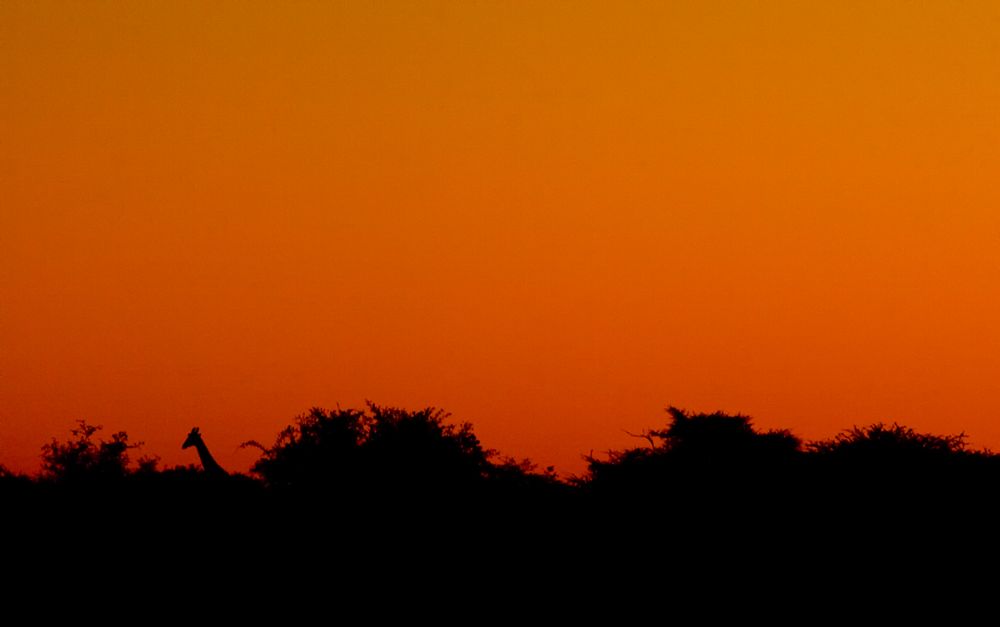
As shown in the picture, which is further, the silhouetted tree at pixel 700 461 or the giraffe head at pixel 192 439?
the giraffe head at pixel 192 439

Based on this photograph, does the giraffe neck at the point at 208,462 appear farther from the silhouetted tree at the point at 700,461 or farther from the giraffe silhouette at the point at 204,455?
the silhouetted tree at the point at 700,461

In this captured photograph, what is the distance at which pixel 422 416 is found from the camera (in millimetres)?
51094

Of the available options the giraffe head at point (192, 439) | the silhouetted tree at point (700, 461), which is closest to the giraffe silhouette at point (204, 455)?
the giraffe head at point (192, 439)

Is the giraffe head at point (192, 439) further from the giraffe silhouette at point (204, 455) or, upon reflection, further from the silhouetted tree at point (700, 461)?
the silhouetted tree at point (700, 461)

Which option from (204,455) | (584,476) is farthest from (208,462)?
(584,476)

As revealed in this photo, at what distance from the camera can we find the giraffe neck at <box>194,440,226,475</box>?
49.5 metres

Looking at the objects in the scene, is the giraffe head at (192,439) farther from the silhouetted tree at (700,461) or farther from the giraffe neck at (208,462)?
the silhouetted tree at (700,461)

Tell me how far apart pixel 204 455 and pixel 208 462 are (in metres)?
0.85

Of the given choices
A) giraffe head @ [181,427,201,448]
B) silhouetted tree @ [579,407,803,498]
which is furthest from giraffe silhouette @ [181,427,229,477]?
silhouetted tree @ [579,407,803,498]

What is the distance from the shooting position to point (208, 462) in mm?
50594

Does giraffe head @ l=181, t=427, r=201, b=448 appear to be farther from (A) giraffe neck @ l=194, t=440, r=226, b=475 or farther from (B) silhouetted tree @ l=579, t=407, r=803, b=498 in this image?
(B) silhouetted tree @ l=579, t=407, r=803, b=498

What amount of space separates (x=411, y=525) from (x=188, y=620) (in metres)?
8.28

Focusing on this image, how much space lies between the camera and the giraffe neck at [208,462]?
49531 millimetres

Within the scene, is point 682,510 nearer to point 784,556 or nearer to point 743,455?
point 784,556
